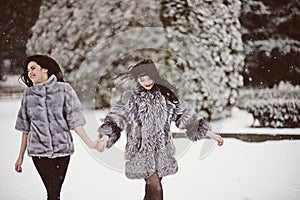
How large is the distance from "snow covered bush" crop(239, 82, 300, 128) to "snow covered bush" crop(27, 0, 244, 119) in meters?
0.08

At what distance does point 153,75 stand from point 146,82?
0.05m

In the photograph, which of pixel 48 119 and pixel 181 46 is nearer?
pixel 48 119

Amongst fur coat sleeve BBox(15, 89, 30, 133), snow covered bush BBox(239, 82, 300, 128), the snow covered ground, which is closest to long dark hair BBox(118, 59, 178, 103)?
the snow covered ground

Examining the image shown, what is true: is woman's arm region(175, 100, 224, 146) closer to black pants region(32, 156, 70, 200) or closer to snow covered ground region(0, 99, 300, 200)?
snow covered ground region(0, 99, 300, 200)

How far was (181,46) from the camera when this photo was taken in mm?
2244

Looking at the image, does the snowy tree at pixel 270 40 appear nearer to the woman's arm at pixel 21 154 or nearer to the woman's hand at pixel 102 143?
the woman's hand at pixel 102 143

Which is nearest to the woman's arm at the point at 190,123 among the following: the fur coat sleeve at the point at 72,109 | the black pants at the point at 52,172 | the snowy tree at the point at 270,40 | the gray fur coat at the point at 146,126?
the gray fur coat at the point at 146,126

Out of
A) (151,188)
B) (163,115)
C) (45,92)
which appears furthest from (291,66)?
(45,92)

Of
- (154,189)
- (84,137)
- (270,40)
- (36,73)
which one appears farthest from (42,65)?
(270,40)

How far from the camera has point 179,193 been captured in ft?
7.36

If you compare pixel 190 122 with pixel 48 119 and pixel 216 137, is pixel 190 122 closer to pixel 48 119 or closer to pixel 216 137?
pixel 216 137

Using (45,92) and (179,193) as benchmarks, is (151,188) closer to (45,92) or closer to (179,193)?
(179,193)

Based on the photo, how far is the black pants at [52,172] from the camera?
2156 mm

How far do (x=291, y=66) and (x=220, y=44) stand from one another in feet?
1.14
